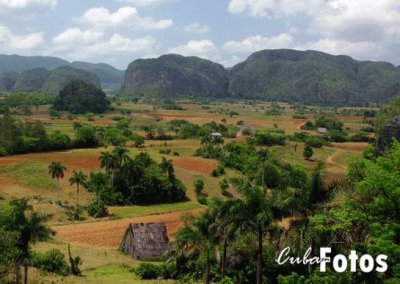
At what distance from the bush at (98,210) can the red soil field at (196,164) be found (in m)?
24.9

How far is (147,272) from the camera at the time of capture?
36.5 m

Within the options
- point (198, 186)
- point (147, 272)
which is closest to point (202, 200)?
point (198, 186)

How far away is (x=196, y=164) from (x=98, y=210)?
99.1 feet

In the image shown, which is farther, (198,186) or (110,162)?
(198,186)

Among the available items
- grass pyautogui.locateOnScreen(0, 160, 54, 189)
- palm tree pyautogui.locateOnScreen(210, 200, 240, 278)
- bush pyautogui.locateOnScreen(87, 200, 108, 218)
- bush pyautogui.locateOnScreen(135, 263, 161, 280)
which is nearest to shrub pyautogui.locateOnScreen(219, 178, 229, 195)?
bush pyautogui.locateOnScreen(87, 200, 108, 218)

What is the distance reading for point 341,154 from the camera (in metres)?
115

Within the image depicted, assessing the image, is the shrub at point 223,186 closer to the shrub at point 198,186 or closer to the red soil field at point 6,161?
the shrub at point 198,186

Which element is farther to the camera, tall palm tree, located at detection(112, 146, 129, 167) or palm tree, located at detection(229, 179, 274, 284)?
tall palm tree, located at detection(112, 146, 129, 167)

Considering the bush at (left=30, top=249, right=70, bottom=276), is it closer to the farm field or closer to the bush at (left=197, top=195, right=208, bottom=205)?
the farm field

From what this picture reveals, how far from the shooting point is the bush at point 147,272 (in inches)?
1436

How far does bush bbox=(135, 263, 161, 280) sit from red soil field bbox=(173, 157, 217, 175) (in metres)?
47.2

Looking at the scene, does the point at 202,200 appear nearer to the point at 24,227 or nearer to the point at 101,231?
the point at 101,231

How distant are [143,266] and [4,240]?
12.5 metres

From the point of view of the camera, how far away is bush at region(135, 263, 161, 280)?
3647cm
